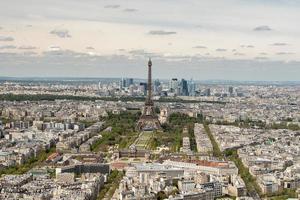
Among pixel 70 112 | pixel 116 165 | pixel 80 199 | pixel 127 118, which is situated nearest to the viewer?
pixel 80 199

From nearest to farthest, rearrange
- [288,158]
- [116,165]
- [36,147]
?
[116,165] → [288,158] → [36,147]

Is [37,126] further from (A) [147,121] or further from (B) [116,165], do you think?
(B) [116,165]

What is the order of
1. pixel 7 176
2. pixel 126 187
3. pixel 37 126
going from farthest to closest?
1. pixel 37 126
2. pixel 7 176
3. pixel 126 187

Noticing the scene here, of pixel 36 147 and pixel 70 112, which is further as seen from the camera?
pixel 70 112

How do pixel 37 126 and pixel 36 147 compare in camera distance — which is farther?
pixel 37 126

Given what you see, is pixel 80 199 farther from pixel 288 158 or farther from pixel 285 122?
pixel 285 122

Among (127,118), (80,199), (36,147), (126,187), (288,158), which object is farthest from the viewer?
(127,118)

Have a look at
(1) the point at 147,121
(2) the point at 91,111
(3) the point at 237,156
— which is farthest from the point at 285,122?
(3) the point at 237,156

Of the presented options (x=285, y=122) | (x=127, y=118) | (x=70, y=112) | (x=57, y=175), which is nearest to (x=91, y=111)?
(x=70, y=112)

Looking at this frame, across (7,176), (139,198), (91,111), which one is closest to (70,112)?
(91,111)
